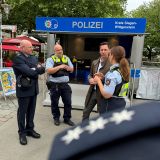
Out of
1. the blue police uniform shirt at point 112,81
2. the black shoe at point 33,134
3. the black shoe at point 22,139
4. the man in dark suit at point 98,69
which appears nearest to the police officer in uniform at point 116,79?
the blue police uniform shirt at point 112,81

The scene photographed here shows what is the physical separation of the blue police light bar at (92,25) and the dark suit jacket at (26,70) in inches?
98.5

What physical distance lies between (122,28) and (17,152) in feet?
12.0

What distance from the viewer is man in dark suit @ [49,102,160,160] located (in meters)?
0.65

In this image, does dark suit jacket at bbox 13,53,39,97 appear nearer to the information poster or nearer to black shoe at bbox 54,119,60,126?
black shoe at bbox 54,119,60,126

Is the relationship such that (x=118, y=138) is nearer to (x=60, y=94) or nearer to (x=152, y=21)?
(x=60, y=94)

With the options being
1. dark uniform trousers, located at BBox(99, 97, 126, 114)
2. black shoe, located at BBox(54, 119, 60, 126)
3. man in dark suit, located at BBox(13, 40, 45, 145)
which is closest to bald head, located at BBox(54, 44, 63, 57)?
man in dark suit, located at BBox(13, 40, 45, 145)

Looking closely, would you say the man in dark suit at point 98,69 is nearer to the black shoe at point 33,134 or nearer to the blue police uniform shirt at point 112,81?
the black shoe at point 33,134

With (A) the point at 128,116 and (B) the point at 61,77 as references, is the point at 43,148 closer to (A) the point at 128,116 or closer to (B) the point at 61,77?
(B) the point at 61,77

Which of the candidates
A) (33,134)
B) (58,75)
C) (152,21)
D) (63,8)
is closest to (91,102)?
(58,75)

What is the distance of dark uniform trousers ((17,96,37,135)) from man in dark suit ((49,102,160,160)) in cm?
427

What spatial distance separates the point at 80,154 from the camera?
69 centimetres

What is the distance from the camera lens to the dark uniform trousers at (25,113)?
495 centimetres

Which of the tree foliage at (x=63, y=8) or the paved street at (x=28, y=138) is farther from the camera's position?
the tree foliage at (x=63, y=8)

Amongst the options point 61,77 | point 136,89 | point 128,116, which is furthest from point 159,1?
point 128,116
